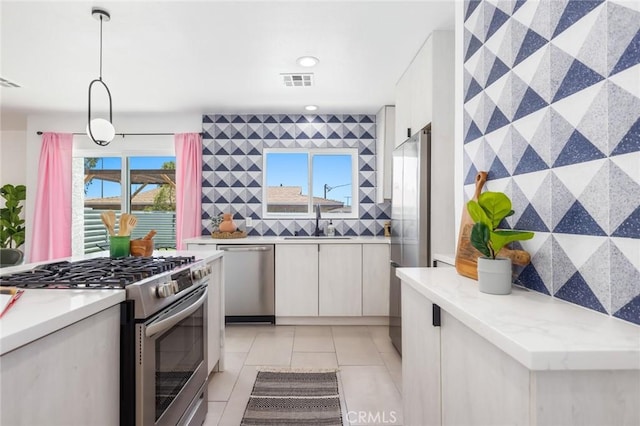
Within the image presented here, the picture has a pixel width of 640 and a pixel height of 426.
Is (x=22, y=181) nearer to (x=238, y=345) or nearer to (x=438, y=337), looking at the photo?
(x=238, y=345)

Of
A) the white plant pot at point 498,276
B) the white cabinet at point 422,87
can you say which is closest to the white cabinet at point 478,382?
the white plant pot at point 498,276

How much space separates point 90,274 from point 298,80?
2442mm

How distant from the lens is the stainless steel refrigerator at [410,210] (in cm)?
236

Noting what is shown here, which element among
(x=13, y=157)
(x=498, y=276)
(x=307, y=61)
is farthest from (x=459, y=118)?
(x=13, y=157)

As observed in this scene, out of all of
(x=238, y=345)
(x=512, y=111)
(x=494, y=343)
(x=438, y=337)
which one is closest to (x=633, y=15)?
(x=512, y=111)

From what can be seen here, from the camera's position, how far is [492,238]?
1065 mm

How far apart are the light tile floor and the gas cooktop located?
102cm

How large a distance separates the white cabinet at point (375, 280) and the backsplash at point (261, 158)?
651 mm

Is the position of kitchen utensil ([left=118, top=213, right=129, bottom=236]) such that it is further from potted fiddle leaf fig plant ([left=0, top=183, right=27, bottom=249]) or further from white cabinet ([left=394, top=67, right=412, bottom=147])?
potted fiddle leaf fig plant ([left=0, top=183, right=27, bottom=249])

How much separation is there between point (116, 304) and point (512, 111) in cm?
161

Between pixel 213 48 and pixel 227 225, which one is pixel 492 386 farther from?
pixel 227 225

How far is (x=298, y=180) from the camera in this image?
4320 millimetres

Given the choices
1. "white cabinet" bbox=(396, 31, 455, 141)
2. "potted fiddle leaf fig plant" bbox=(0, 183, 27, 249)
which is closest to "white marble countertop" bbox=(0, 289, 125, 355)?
"white cabinet" bbox=(396, 31, 455, 141)

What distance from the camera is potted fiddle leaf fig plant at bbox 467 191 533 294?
1041 millimetres
